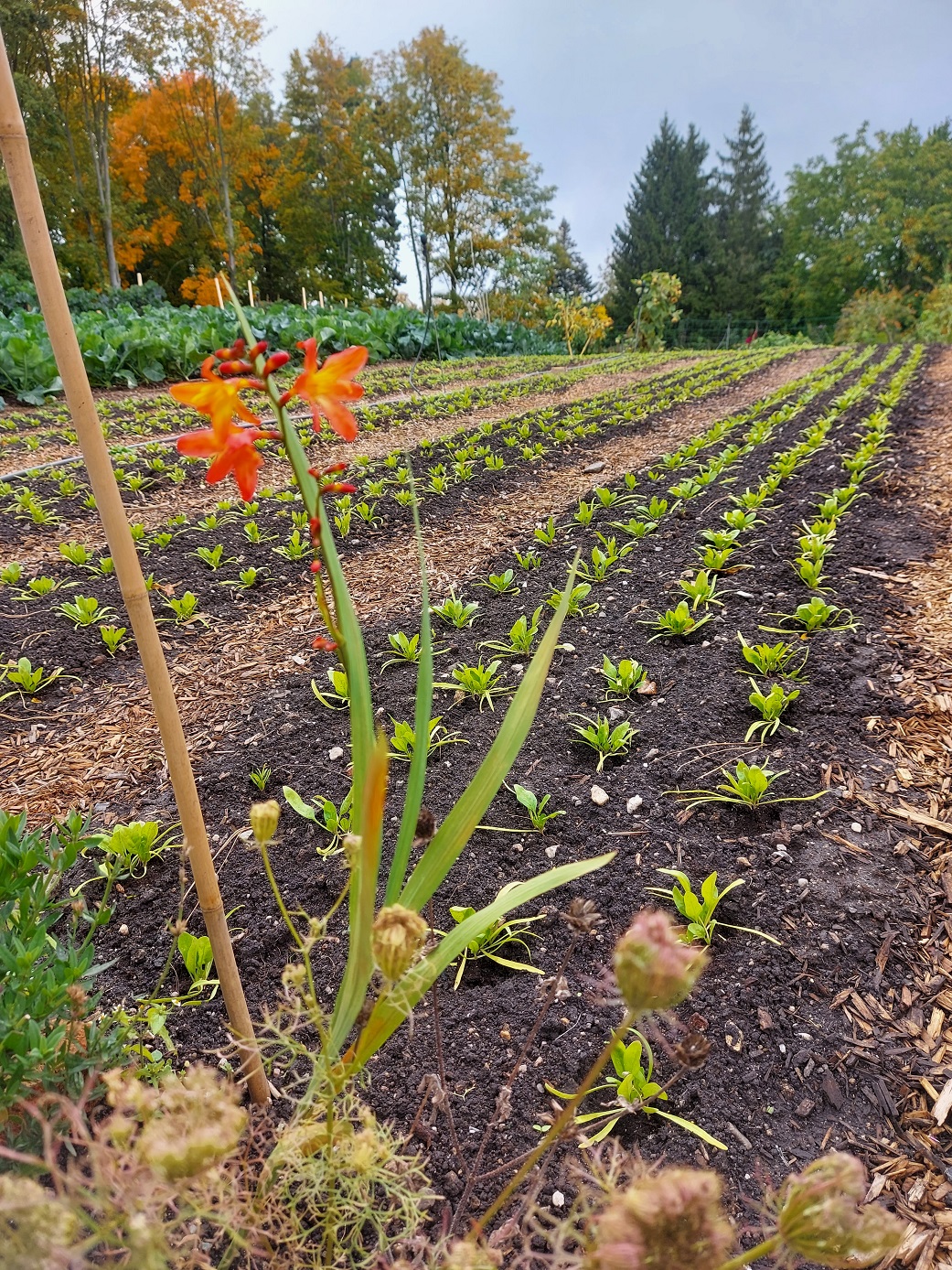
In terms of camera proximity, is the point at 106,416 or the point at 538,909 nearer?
the point at 538,909

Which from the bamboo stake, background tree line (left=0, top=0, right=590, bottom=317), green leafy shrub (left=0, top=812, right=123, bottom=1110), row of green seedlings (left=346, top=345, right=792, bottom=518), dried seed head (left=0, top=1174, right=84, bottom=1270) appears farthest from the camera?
background tree line (left=0, top=0, right=590, bottom=317)

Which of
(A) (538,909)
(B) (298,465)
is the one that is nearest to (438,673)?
(A) (538,909)

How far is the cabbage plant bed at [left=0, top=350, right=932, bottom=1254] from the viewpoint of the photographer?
Result: 114cm

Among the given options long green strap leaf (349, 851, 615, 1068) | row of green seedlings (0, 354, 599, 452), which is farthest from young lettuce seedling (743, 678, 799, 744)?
row of green seedlings (0, 354, 599, 452)

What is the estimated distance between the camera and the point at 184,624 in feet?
9.91

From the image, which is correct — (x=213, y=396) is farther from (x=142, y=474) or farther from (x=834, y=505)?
(x=142, y=474)

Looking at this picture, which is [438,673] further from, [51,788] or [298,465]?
[298,465]

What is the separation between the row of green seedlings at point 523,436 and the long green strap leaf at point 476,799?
3082 millimetres

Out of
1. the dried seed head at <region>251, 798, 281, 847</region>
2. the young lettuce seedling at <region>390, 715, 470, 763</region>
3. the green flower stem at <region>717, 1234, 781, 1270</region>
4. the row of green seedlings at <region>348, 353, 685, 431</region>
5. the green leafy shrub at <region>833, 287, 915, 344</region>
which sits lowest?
the young lettuce seedling at <region>390, 715, 470, 763</region>

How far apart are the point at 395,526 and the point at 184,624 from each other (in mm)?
1578

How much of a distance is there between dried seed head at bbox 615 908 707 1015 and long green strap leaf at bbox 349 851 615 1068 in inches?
9.8

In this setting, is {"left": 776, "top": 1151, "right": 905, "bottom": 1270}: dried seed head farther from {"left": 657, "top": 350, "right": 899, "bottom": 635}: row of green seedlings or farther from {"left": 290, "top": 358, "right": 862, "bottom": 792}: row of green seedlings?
{"left": 657, "top": 350, "right": 899, "bottom": 635}: row of green seedlings

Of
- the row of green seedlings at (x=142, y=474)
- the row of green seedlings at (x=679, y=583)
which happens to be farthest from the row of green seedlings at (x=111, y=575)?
the row of green seedlings at (x=679, y=583)

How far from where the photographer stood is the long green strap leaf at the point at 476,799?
81 cm
